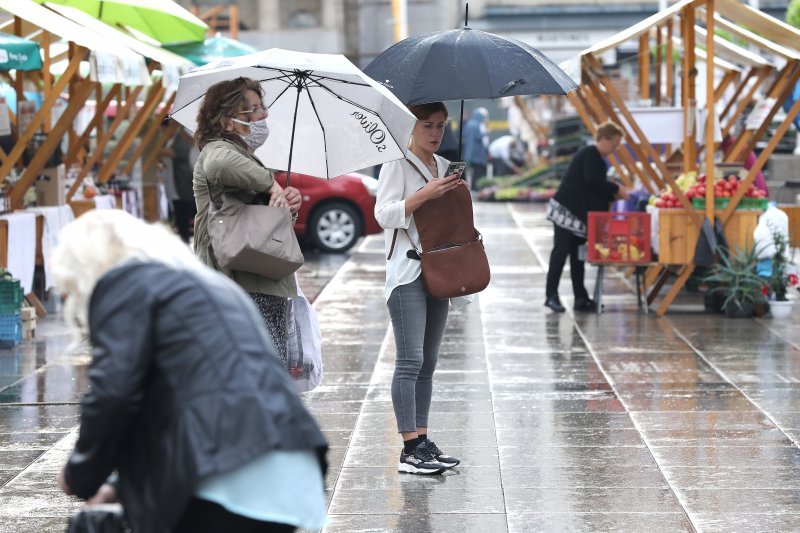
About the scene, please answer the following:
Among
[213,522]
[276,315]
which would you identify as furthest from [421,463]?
[213,522]

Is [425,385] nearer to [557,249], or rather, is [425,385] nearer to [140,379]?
[140,379]

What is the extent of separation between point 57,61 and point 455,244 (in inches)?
464

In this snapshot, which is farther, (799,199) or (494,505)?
(799,199)

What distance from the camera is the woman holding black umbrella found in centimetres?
650

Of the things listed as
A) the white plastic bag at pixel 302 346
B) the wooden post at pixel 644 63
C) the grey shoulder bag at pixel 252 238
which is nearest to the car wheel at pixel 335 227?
the wooden post at pixel 644 63

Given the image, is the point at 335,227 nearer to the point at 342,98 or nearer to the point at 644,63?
the point at 644,63

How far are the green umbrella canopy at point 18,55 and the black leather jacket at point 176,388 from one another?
317 inches

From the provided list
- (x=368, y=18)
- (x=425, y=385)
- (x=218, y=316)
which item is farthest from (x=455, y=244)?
(x=368, y=18)

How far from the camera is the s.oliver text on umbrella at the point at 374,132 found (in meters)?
6.36

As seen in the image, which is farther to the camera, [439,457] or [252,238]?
[439,457]

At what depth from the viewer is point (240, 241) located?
5.52 meters

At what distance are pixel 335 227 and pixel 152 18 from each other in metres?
3.84

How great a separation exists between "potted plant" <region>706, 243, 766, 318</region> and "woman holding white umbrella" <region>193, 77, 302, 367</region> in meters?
7.32

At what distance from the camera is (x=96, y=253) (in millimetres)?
3242
